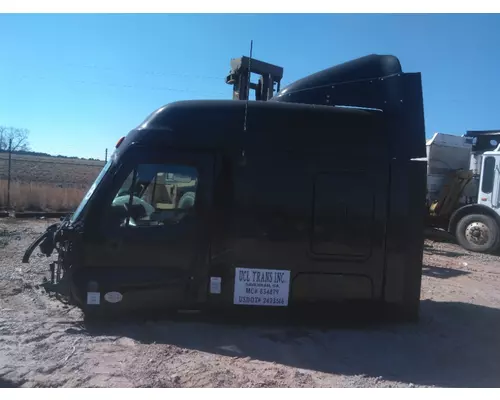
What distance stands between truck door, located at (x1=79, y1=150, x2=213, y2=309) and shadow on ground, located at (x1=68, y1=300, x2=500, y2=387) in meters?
0.35

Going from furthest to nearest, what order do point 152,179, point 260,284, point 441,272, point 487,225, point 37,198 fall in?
point 37,198
point 487,225
point 441,272
point 152,179
point 260,284

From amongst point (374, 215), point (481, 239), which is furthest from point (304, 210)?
point (481, 239)

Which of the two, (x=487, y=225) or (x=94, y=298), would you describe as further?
(x=487, y=225)

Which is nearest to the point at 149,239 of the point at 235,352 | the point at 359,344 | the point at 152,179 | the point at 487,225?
the point at 152,179

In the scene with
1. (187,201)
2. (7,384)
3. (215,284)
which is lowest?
(7,384)

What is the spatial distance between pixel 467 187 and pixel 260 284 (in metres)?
11.9

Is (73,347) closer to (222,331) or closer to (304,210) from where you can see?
(222,331)

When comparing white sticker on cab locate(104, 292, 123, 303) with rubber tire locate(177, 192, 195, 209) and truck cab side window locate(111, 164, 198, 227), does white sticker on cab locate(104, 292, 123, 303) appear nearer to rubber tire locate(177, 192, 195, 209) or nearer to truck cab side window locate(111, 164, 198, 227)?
truck cab side window locate(111, 164, 198, 227)

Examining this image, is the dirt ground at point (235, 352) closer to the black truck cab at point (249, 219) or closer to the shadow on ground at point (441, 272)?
the black truck cab at point (249, 219)

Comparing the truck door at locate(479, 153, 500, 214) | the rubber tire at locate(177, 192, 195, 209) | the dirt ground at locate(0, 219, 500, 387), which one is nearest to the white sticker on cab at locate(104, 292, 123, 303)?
the dirt ground at locate(0, 219, 500, 387)

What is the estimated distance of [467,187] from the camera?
14320 millimetres

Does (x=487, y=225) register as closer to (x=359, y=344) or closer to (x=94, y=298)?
(x=359, y=344)

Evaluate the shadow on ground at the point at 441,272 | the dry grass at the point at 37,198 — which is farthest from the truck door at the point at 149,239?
the dry grass at the point at 37,198

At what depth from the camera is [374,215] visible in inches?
181
